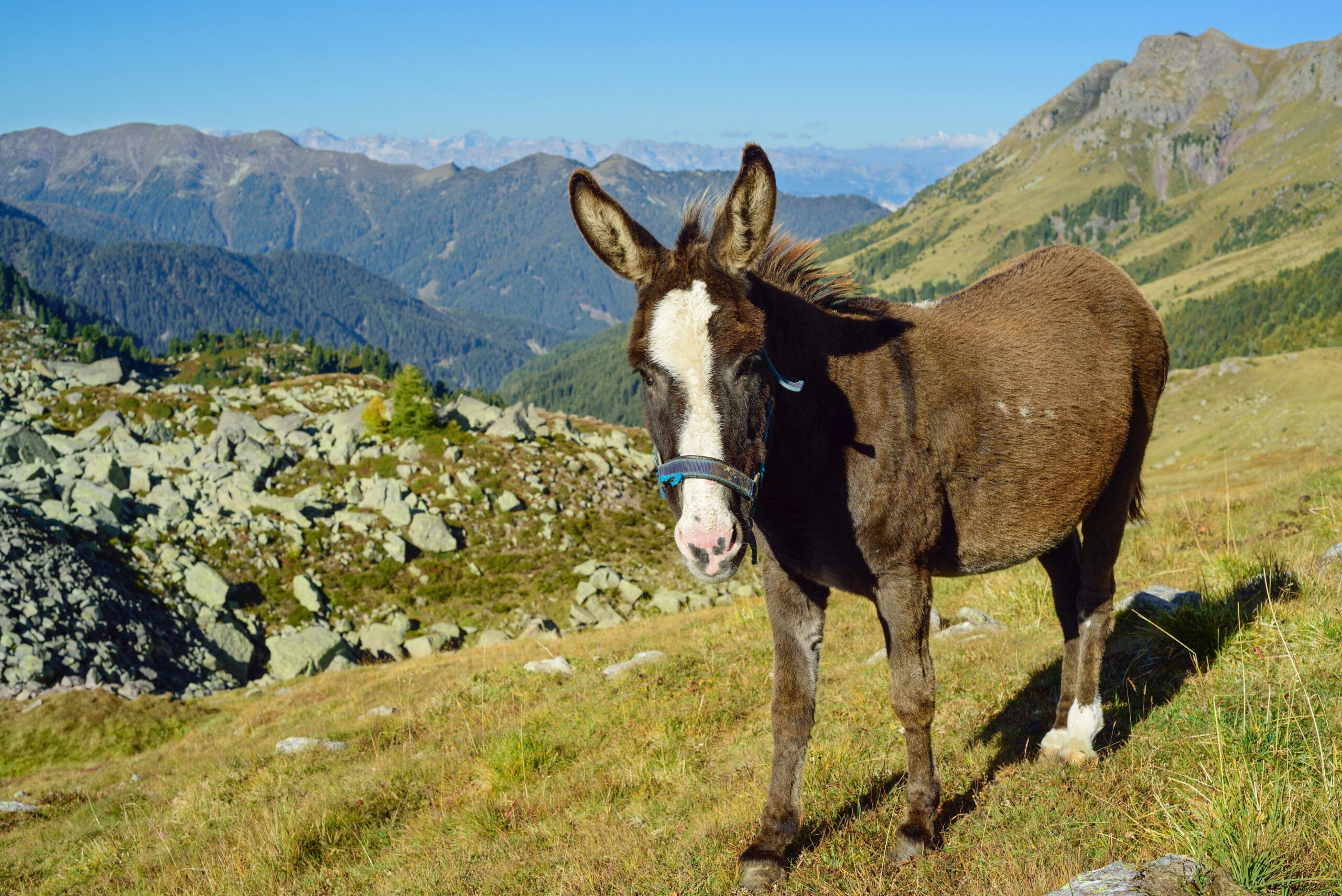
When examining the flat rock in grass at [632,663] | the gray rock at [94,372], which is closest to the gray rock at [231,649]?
the flat rock in grass at [632,663]

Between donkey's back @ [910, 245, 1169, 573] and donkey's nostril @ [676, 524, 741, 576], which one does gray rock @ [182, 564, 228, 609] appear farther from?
donkey's nostril @ [676, 524, 741, 576]

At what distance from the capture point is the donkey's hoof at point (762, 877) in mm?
4957

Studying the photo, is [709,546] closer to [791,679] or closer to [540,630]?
[791,679]

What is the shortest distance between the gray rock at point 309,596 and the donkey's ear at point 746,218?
139ft

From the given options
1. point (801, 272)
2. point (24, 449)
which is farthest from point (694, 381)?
point (24, 449)

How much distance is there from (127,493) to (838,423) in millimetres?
53639

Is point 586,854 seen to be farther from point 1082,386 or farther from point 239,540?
point 239,540

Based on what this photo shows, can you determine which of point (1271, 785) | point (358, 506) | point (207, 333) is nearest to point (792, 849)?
point (1271, 785)

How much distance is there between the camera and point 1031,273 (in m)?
7.00

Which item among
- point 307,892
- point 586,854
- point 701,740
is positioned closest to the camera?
point 586,854

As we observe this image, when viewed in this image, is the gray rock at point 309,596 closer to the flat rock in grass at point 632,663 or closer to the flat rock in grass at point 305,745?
the flat rock in grass at point 305,745

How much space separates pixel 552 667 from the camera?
1515 cm

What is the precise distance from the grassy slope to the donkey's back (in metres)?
1.57

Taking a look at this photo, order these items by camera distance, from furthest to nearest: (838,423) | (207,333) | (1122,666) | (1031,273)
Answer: (207,333)
(1122,666)
(1031,273)
(838,423)
